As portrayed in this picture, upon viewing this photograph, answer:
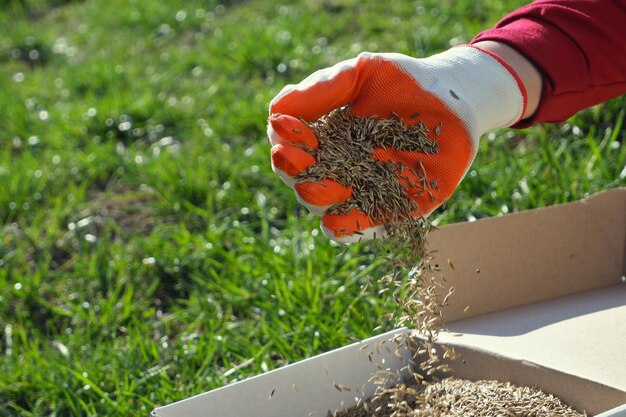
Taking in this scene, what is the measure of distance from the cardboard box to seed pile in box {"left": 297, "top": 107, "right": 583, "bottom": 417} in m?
0.04

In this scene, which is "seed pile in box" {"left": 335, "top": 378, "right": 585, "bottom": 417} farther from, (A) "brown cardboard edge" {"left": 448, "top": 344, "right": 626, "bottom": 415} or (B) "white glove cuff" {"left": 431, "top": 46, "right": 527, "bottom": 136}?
(B) "white glove cuff" {"left": 431, "top": 46, "right": 527, "bottom": 136}

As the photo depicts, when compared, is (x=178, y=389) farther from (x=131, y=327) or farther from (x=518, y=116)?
(x=518, y=116)

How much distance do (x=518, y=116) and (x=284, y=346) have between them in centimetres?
80

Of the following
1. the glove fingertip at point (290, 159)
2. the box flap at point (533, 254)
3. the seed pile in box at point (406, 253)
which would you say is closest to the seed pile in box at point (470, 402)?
the seed pile in box at point (406, 253)

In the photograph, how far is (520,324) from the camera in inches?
68.6

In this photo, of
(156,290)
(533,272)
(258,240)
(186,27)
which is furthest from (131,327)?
(186,27)

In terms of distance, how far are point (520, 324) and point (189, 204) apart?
4.79ft

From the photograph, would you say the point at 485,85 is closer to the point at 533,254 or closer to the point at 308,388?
the point at 533,254

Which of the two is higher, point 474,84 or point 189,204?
point 474,84

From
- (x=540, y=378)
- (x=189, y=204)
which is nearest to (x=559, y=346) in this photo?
(x=540, y=378)

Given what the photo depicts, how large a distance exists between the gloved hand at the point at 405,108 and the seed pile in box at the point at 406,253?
0.02 metres

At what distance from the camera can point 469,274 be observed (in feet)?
5.87

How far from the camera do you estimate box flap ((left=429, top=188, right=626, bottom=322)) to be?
5.82 ft

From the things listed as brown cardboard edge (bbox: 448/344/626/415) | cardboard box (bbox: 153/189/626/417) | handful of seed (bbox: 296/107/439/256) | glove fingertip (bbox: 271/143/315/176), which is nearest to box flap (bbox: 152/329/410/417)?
cardboard box (bbox: 153/189/626/417)
